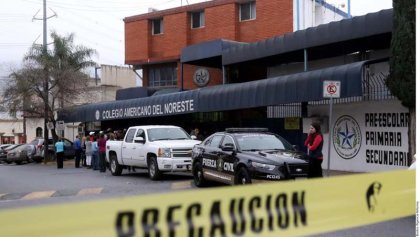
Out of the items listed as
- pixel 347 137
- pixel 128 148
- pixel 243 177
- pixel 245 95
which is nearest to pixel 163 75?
pixel 245 95

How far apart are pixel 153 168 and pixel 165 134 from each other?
1319 millimetres

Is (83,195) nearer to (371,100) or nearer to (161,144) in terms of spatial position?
(161,144)

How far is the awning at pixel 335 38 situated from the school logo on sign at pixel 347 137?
3103 mm

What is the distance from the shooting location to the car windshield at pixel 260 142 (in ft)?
41.4

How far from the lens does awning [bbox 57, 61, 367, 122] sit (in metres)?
16.5

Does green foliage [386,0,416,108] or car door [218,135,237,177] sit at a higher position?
green foliage [386,0,416,108]

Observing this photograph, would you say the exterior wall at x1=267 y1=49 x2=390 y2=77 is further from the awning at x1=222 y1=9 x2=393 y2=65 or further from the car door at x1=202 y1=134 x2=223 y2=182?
the car door at x1=202 y1=134 x2=223 y2=182

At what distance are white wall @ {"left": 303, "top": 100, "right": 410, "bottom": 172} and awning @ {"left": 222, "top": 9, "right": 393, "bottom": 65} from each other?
2.65 m

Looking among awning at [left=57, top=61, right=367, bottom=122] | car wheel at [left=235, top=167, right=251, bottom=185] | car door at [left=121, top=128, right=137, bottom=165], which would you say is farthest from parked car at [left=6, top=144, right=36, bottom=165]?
car wheel at [left=235, top=167, right=251, bottom=185]

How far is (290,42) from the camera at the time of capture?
21750 mm

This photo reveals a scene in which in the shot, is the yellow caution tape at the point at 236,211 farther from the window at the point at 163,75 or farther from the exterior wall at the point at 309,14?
the window at the point at 163,75

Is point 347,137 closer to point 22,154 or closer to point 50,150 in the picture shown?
point 50,150

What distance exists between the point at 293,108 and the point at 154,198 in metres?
17.6

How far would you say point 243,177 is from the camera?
12094 millimetres
